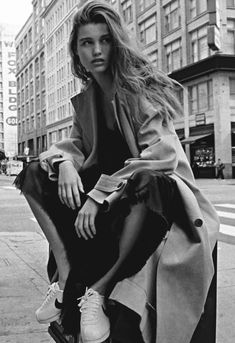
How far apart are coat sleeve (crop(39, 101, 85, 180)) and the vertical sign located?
307 ft

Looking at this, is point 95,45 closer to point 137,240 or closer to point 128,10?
point 137,240

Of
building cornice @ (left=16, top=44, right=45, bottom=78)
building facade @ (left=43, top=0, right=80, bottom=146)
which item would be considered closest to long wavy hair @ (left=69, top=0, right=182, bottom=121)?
building facade @ (left=43, top=0, right=80, bottom=146)

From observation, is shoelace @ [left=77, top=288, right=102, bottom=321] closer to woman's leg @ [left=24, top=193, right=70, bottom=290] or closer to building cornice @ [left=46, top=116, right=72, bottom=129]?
woman's leg @ [left=24, top=193, right=70, bottom=290]

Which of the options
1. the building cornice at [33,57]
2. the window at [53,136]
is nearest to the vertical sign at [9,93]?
the building cornice at [33,57]

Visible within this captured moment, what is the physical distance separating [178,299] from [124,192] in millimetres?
445

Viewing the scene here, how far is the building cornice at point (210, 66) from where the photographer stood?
29.2 meters

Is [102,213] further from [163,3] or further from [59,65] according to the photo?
[59,65]

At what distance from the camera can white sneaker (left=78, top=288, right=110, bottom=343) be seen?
1.62 meters

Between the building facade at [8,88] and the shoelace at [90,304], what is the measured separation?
9303cm

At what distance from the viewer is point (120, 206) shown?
5.43ft

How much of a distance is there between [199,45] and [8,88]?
257ft

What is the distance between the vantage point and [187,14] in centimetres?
3284

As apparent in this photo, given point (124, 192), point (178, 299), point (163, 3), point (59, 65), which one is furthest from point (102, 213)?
point (59, 65)

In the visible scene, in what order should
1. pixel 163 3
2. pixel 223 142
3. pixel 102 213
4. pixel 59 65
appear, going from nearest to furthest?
1. pixel 102 213
2. pixel 223 142
3. pixel 163 3
4. pixel 59 65
